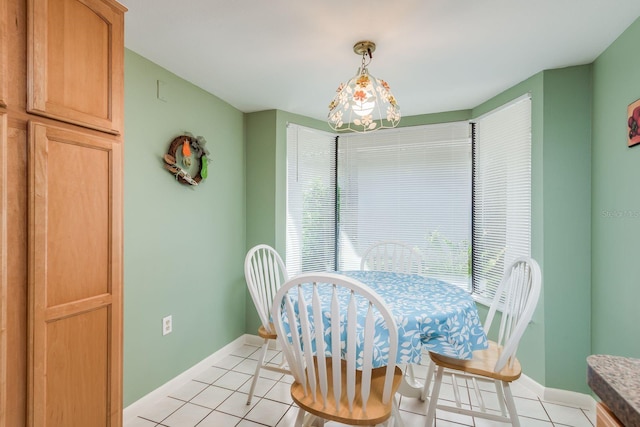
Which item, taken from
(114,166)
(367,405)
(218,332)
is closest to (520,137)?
(367,405)

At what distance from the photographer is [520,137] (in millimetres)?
2498

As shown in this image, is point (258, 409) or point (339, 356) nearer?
point (339, 356)

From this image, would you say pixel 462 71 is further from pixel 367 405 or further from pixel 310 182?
pixel 367 405

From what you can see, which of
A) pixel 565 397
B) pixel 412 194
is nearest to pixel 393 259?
pixel 412 194

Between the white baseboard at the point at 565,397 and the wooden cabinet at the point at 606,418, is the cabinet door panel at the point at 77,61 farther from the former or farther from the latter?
the white baseboard at the point at 565,397

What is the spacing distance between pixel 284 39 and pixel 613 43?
192 centimetres

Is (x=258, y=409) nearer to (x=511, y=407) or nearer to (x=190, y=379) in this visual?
(x=190, y=379)

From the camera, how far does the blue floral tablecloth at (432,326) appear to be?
1467 mm

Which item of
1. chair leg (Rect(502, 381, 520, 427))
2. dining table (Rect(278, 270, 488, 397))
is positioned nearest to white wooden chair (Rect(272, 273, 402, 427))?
dining table (Rect(278, 270, 488, 397))

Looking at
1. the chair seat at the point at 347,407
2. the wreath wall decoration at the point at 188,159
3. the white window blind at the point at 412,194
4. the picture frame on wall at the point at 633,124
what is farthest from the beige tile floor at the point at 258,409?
the picture frame on wall at the point at 633,124

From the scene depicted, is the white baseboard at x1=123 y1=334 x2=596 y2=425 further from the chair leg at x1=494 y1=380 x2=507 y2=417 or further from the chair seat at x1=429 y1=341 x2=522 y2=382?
the chair seat at x1=429 y1=341 x2=522 y2=382

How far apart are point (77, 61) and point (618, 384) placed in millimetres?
1975

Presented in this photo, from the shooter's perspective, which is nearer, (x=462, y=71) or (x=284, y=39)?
(x=284, y=39)

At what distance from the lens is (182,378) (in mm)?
2420
